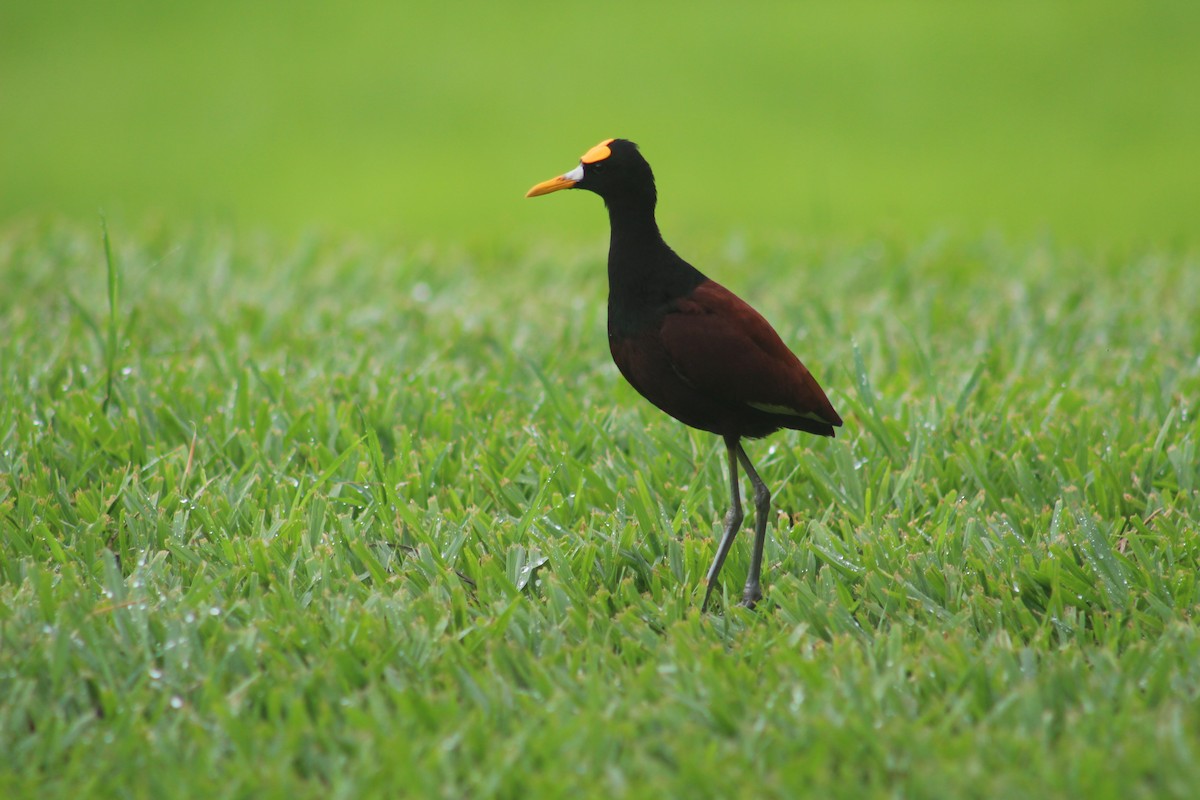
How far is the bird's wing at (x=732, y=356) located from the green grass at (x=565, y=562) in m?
0.47

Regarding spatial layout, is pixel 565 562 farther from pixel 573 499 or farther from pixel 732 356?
pixel 732 356

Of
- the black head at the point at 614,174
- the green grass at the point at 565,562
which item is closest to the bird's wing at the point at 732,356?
the black head at the point at 614,174

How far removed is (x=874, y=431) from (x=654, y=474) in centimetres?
81

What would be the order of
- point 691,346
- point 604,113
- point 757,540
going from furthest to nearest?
point 604,113
point 757,540
point 691,346

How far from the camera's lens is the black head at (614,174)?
12.2 feet

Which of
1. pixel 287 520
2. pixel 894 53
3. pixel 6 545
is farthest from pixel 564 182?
pixel 894 53

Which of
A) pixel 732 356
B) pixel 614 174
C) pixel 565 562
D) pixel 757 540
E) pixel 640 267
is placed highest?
pixel 614 174

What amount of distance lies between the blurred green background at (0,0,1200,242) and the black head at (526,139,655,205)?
4.19m

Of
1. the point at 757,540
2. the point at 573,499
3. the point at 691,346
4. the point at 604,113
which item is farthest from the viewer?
the point at 604,113

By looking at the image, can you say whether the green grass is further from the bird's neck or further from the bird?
the bird's neck

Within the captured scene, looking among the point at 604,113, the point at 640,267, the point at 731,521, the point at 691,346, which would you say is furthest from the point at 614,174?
the point at 604,113

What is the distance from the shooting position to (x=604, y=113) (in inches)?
433

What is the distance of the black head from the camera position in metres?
3.73

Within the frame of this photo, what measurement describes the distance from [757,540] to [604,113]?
7.84 metres
